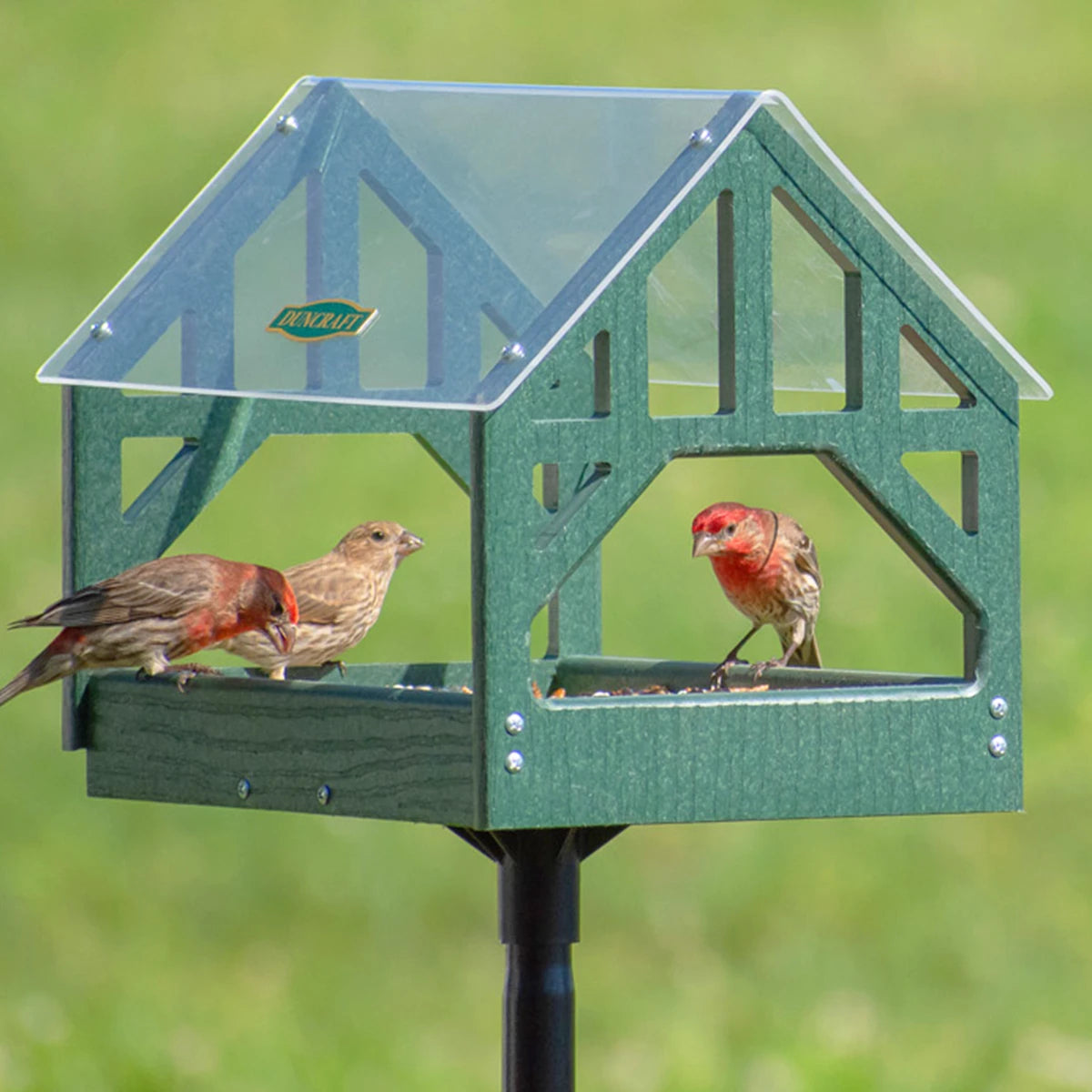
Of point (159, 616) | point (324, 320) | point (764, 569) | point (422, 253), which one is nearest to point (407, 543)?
point (764, 569)

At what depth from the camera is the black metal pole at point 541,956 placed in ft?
22.8

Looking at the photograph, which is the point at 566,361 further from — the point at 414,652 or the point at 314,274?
the point at 414,652

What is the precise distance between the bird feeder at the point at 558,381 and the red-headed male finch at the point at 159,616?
0.11 meters

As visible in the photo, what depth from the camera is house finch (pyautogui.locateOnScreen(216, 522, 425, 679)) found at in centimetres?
793

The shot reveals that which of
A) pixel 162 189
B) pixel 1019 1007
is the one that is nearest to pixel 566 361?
pixel 1019 1007

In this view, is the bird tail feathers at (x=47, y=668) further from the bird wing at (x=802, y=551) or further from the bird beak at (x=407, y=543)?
the bird wing at (x=802, y=551)

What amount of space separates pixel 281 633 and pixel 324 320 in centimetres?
128

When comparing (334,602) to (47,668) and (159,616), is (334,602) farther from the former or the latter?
(47,668)

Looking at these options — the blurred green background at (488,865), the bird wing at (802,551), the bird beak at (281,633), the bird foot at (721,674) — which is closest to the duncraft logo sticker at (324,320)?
the bird beak at (281,633)

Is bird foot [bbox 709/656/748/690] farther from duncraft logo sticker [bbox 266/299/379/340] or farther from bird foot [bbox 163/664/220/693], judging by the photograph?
duncraft logo sticker [bbox 266/299/379/340]

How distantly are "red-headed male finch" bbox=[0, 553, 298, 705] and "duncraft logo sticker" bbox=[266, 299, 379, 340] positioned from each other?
96 cm

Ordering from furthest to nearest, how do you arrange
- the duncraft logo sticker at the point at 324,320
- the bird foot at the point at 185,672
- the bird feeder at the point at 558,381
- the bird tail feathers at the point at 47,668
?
1. the bird tail feathers at the point at 47,668
2. the bird foot at the point at 185,672
3. the duncraft logo sticker at the point at 324,320
4. the bird feeder at the point at 558,381

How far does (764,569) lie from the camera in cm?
791

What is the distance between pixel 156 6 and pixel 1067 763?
290 inches
